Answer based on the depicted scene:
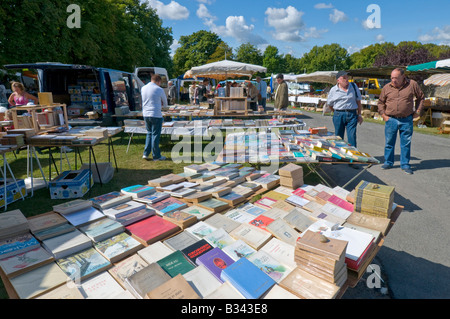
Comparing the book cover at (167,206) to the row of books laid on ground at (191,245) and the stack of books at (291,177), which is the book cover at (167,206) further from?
the stack of books at (291,177)

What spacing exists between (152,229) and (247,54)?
55.6 metres

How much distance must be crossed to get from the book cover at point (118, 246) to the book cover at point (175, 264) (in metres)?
0.30

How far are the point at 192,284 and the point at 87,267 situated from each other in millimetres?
744

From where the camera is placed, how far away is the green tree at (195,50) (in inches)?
1937

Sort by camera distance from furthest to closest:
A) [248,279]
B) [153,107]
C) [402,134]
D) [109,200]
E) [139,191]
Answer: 1. [153,107]
2. [402,134]
3. [139,191]
4. [109,200]
5. [248,279]

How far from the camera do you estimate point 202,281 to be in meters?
1.66

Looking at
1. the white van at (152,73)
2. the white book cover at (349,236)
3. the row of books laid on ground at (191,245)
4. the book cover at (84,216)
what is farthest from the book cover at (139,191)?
the white van at (152,73)

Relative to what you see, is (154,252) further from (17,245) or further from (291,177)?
(291,177)

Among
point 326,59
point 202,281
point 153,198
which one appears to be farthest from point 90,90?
point 326,59

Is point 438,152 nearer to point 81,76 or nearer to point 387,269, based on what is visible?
point 387,269

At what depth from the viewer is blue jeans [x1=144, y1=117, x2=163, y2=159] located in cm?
597

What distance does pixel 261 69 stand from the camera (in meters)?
9.91
